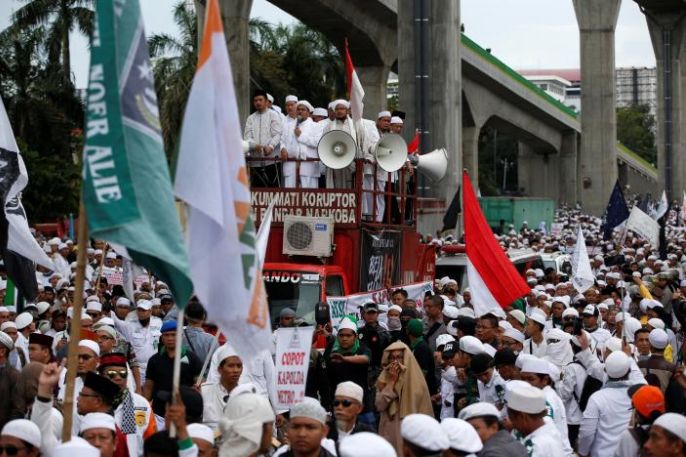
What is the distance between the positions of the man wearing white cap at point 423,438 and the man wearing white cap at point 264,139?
11.4m

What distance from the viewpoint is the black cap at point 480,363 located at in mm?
10594

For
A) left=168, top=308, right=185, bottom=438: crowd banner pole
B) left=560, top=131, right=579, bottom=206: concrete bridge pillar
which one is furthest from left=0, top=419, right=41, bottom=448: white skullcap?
left=560, top=131, right=579, bottom=206: concrete bridge pillar

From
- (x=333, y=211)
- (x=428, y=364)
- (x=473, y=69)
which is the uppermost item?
(x=473, y=69)

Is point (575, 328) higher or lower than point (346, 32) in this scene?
lower

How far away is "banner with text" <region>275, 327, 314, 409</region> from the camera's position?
33.0ft

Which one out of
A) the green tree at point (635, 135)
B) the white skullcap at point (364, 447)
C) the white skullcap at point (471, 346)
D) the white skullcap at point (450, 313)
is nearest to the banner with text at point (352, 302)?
the white skullcap at point (450, 313)

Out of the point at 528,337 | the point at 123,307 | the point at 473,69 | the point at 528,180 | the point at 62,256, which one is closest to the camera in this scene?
the point at 528,337

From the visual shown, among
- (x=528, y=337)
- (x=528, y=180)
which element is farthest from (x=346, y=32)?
(x=528, y=180)

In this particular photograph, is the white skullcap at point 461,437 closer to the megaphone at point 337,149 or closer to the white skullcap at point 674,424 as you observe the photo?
the white skullcap at point 674,424

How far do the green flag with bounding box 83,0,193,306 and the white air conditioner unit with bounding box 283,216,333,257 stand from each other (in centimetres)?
1022

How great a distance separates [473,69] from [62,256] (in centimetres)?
3808

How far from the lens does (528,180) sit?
95.8 m

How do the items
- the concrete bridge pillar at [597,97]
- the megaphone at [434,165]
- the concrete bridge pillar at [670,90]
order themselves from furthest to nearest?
the concrete bridge pillar at [670,90] → the concrete bridge pillar at [597,97] → the megaphone at [434,165]

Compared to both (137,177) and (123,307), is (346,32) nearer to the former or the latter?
(123,307)
